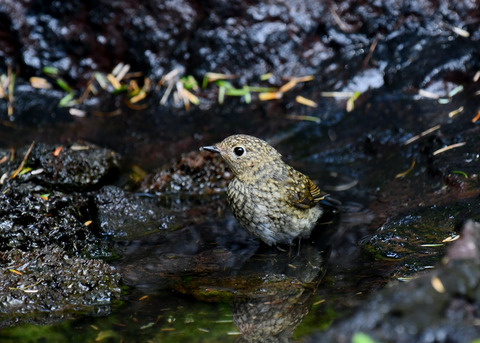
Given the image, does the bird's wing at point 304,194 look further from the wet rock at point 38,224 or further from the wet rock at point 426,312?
the wet rock at point 426,312

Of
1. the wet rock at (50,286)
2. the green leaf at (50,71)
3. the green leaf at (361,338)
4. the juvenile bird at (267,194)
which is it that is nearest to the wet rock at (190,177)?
the juvenile bird at (267,194)

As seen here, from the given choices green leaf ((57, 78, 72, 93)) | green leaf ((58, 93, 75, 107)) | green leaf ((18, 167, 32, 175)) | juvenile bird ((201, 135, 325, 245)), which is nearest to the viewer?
juvenile bird ((201, 135, 325, 245))

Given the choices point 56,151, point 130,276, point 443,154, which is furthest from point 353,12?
point 130,276

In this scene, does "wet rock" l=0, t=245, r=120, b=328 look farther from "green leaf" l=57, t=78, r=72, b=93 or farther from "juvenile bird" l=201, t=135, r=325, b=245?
"green leaf" l=57, t=78, r=72, b=93

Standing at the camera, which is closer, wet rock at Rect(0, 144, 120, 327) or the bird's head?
wet rock at Rect(0, 144, 120, 327)

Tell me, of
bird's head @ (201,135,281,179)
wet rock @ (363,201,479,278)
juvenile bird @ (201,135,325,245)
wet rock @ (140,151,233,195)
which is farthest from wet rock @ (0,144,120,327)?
wet rock @ (363,201,479,278)
